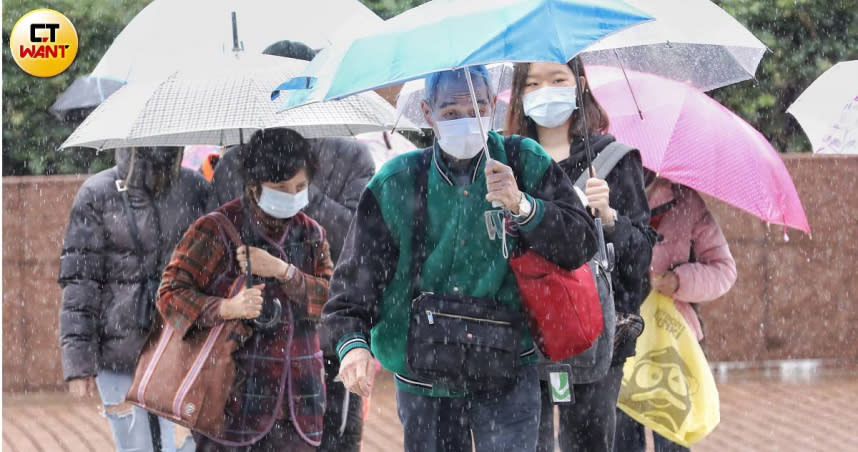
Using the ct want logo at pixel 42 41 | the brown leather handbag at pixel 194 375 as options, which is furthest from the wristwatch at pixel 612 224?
the ct want logo at pixel 42 41

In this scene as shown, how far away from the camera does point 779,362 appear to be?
12.4 m

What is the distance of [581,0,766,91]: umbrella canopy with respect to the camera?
6.01 metres

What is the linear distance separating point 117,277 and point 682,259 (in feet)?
8.16

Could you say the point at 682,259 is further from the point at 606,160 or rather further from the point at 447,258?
the point at 447,258

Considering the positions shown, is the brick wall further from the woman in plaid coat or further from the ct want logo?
the woman in plaid coat

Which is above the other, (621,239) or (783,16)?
(621,239)

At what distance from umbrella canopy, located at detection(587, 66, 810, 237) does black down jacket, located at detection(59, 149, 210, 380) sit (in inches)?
76.8

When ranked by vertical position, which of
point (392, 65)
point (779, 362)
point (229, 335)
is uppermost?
point (392, 65)

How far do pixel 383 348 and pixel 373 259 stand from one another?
294mm

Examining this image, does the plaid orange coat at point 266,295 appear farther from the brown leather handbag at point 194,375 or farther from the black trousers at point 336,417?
the black trousers at point 336,417

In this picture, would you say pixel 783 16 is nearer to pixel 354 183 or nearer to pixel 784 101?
pixel 784 101

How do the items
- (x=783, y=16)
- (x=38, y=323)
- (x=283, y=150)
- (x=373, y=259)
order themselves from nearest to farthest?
(x=373, y=259)
(x=283, y=150)
(x=38, y=323)
(x=783, y=16)

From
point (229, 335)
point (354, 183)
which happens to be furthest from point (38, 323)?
point (229, 335)

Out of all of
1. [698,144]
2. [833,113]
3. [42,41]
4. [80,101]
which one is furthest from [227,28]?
[42,41]
